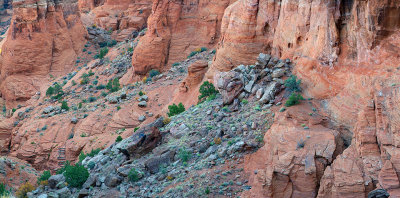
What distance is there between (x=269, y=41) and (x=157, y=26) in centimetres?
1715

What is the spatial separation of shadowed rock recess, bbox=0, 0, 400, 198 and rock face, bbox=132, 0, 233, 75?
96mm

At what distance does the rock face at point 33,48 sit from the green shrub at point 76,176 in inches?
1154

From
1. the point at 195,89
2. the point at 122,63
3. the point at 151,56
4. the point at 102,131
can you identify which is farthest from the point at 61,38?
the point at 195,89

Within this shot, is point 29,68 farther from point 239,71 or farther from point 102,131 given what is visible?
point 239,71

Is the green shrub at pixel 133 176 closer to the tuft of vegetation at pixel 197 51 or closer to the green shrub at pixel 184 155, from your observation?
the green shrub at pixel 184 155

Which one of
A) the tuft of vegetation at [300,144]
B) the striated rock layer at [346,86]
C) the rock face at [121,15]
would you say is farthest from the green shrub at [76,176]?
the rock face at [121,15]

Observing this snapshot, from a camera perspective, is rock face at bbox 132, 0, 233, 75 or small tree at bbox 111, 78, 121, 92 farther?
small tree at bbox 111, 78, 121, 92

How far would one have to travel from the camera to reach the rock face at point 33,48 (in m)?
52.5

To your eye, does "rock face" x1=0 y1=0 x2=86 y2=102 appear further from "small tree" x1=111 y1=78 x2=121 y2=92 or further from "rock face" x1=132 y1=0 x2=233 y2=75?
"rock face" x1=132 y1=0 x2=233 y2=75

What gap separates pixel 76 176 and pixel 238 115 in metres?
8.69

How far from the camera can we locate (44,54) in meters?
54.4

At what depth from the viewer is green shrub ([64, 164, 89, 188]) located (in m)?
24.8

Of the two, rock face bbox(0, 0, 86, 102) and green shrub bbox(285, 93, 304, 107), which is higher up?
green shrub bbox(285, 93, 304, 107)

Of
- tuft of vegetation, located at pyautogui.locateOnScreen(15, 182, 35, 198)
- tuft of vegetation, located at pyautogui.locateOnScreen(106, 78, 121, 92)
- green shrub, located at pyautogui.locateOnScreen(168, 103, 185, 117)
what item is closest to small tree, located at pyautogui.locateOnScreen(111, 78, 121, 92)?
tuft of vegetation, located at pyautogui.locateOnScreen(106, 78, 121, 92)
